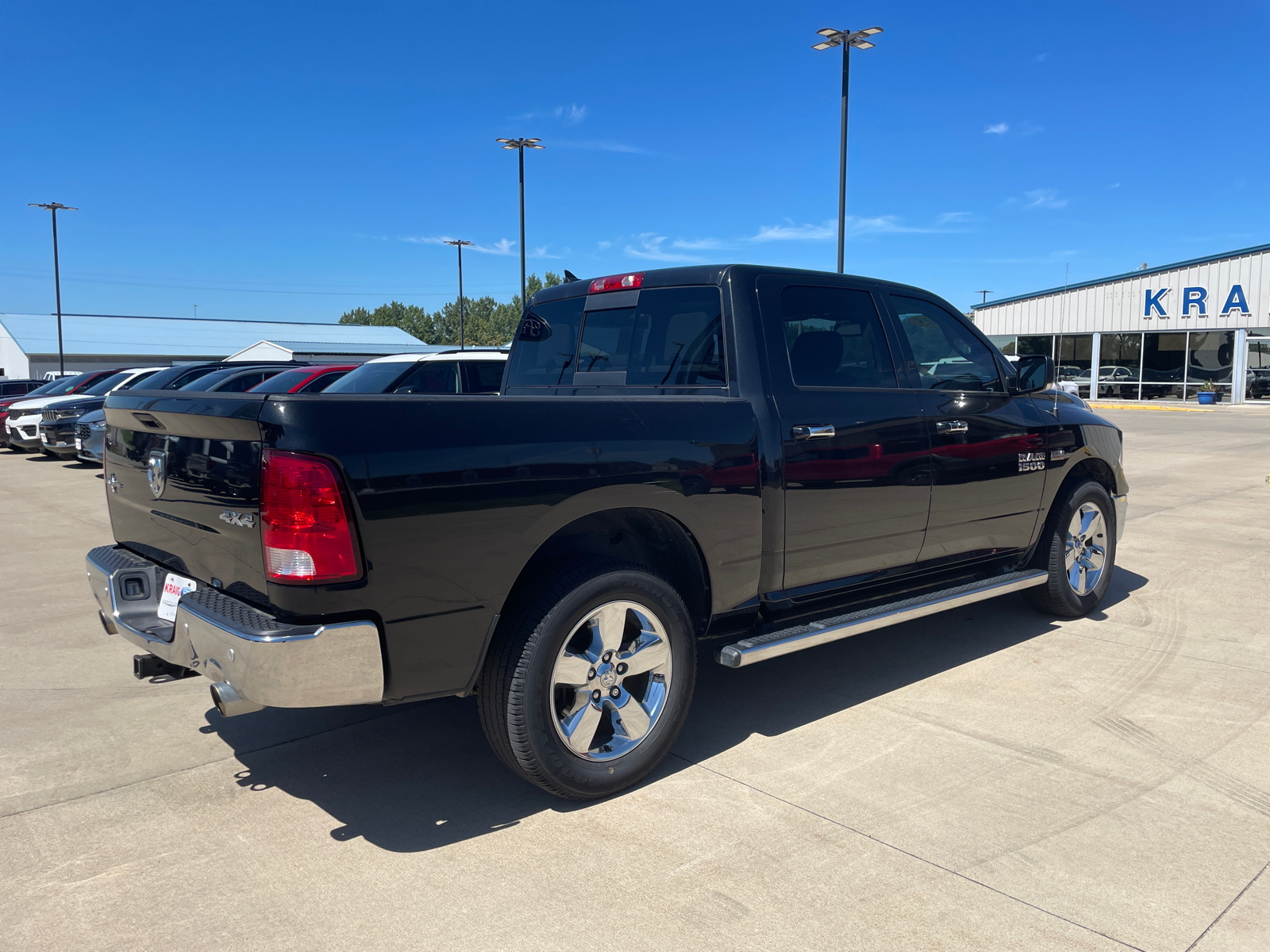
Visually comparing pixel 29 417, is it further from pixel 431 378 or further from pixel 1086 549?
pixel 1086 549

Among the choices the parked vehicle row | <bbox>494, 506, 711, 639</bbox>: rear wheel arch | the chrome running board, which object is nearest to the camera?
<bbox>494, 506, 711, 639</bbox>: rear wheel arch

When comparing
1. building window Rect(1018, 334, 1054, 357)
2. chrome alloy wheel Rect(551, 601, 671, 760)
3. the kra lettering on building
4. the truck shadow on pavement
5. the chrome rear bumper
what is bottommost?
the truck shadow on pavement

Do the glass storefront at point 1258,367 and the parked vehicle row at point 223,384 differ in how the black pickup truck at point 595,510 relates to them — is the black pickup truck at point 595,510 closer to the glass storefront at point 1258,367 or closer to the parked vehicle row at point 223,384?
the parked vehicle row at point 223,384

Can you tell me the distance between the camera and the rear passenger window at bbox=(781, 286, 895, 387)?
413cm

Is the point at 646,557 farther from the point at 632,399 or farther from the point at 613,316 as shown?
the point at 613,316

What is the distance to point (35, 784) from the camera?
356cm

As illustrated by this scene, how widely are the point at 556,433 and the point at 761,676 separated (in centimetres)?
223

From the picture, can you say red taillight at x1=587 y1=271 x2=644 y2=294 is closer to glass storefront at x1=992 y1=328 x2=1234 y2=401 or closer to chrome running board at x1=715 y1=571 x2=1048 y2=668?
chrome running board at x1=715 y1=571 x2=1048 y2=668

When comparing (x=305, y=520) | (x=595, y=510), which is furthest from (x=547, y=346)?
(x=305, y=520)

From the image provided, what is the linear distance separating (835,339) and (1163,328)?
37.7 metres

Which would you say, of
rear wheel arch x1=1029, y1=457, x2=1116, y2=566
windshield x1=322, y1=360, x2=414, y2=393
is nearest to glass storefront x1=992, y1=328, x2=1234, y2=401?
→ windshield x1=322, y1=360, x2=414, y2=393

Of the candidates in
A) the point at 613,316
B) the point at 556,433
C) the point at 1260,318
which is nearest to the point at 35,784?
the point at 556,433

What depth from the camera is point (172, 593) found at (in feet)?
11.1

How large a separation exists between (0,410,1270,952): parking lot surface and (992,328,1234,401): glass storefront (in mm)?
35092
